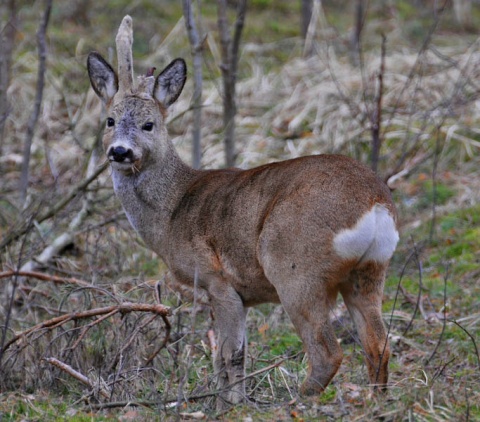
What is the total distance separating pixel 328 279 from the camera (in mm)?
5281

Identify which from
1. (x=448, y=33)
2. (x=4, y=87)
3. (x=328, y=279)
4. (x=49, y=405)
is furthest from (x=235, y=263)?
(x=448, y=33)

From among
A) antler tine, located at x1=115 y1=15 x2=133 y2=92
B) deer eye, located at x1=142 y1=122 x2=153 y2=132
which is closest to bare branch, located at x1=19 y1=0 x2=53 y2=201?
antler tine, located at x1=115 y1=15 x2=133 y2=92

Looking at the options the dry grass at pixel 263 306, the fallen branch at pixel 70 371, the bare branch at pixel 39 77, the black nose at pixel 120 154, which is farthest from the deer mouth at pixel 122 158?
the bare branch at pixel 39 77

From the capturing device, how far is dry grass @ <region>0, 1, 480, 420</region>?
18.4 ft

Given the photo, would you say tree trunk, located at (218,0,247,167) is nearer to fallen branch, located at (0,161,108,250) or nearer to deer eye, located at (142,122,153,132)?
fallen branch, located at (0,161,108,250)

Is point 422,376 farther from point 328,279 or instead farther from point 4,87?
point 4,87

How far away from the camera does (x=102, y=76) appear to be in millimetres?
6773

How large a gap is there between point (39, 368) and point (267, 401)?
6.02 feet

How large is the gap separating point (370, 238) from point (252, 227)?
86cm

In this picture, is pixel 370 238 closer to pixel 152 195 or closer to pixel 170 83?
pixel 152 195

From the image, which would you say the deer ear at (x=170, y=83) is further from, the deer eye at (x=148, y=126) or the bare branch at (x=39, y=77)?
the bare branch at (x=39, y=77)

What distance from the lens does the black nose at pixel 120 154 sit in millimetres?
6039

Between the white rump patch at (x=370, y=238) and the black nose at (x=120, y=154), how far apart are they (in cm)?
171

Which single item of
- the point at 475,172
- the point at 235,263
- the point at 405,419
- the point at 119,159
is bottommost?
the point at 475,172
